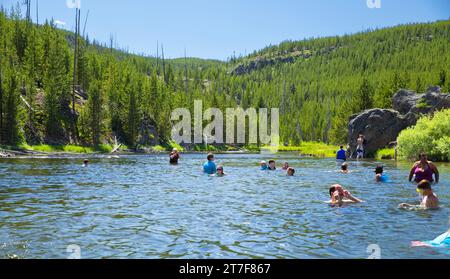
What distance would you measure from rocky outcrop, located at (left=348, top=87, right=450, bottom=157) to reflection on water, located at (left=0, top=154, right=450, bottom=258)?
151 ft

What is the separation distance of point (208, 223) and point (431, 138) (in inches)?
1775

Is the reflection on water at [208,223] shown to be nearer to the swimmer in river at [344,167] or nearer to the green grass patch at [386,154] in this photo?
the swimmer in river at [344,167]

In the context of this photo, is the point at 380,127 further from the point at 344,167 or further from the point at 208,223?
the point at 208,223

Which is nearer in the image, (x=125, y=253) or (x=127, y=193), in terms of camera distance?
(x=125, y=253)

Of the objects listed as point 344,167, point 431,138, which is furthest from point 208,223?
point 431,138

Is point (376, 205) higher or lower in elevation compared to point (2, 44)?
lower

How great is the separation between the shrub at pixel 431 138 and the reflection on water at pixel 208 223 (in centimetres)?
2783

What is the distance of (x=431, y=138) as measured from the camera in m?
51.8

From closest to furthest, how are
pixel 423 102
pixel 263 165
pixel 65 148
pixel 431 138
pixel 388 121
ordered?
→ 1. pixel 263 165
2. pixel 431 138
3. pixel 423 102
4. pixel 388 121
5. pixel 65 148

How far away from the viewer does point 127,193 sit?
911 inches
